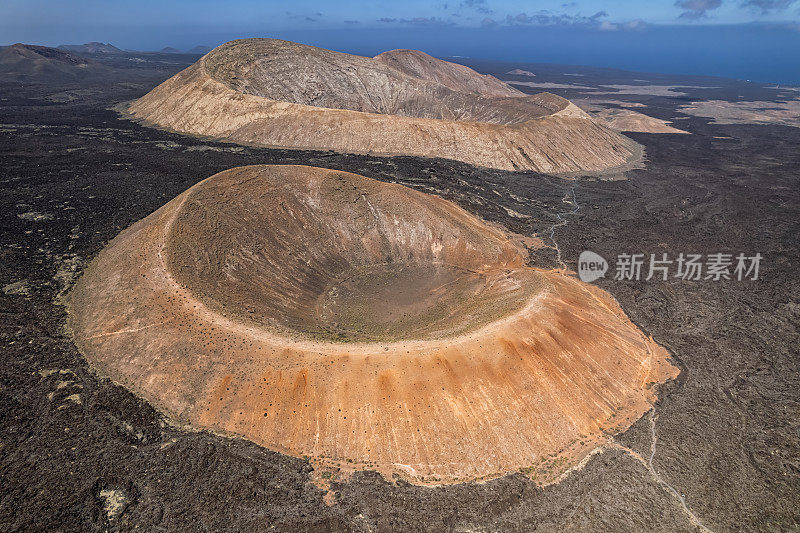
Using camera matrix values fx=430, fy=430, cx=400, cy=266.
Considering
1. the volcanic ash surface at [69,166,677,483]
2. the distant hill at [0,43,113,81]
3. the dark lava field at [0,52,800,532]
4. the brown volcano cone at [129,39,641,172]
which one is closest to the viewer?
the dark lava field at [0,52,800,532]

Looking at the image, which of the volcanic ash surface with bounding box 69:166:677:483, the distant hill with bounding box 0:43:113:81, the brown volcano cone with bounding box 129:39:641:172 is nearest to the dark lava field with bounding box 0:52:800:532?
the volcanic ash surface with bounding box 69:166:677:483

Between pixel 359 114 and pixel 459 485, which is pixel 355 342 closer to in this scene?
pixel 459 485

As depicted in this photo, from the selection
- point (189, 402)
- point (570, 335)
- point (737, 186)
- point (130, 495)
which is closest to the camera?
point (130, 495)

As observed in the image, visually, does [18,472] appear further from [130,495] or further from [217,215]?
[217,215]

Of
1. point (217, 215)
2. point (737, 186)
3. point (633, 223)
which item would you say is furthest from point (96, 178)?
point (737, 186)

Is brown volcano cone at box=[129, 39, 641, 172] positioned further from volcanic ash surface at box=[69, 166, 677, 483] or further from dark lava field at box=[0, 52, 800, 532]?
volcanic ash surface at box=[69, 166, 677, 483]

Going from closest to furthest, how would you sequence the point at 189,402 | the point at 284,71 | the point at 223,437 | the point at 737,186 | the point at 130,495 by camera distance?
the point at 130,495, the point at 223,437, the point at 189,402, the point at 737,186, the point at 284,71
